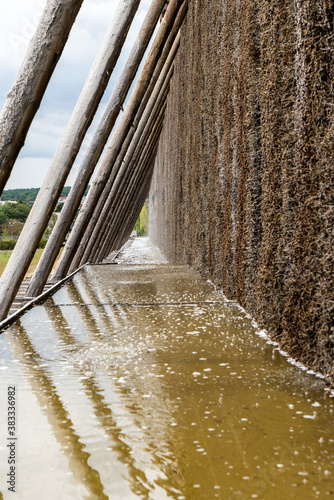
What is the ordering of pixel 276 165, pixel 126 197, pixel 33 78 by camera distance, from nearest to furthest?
pixel 276 165 < pixel 33 78 < pixel 126 197

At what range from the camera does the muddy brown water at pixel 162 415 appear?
42.3 inches

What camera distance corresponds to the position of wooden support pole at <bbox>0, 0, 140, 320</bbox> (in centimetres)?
391

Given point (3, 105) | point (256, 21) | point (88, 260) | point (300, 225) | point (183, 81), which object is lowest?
point (88, 260)

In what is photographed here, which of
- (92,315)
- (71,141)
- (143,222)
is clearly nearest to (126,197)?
(71,141)

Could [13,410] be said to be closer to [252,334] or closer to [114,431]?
[114,431]

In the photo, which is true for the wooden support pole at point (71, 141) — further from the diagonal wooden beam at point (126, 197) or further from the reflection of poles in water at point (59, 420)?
the diagonal wooden beam at point (126, 197)

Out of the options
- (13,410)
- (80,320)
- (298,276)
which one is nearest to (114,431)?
(13,410)

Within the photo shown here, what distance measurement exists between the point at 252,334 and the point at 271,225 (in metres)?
0.47

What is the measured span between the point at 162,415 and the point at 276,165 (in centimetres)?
122

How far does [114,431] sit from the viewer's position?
1.33 meters

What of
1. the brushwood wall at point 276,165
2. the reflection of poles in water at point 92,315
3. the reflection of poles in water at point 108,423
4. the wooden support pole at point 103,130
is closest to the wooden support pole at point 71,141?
the reflection of poles in water at point 92,315

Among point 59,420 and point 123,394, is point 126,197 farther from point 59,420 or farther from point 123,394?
point 59,420

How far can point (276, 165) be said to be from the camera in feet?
7.49

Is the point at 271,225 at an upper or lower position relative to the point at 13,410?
upper
